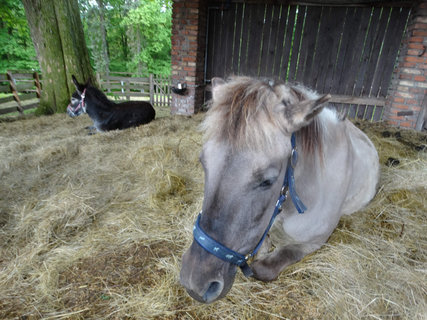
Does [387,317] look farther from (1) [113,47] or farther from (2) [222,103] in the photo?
(1) [113,47]

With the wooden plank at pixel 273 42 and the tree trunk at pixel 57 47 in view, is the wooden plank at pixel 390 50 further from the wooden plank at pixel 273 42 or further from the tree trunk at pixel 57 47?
the tree trunk at pixel 57 47

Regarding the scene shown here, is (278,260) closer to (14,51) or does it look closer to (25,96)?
(25,96)

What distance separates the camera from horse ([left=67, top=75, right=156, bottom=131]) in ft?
18.1

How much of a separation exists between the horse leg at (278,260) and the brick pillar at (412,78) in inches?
208

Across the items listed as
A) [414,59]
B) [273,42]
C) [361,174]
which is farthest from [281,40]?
[361,174]

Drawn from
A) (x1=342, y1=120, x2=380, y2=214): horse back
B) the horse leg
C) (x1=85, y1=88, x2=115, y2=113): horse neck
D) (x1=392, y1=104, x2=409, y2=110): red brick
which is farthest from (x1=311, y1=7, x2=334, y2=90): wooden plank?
the horse leg

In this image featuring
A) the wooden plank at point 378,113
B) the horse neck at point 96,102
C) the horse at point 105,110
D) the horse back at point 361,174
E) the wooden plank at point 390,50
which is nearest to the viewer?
the horse back at point 361,174

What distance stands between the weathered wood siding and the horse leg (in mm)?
5289

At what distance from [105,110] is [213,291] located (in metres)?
5.52

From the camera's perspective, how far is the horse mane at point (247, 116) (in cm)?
110

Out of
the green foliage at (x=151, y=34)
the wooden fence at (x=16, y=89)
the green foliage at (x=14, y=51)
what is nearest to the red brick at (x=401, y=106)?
the wooden fence at (x=16, y=89)

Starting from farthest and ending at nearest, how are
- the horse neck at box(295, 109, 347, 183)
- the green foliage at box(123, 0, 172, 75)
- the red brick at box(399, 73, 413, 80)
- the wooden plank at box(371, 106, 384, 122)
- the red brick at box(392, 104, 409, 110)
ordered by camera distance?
the green foliage at box(123, 0, 172, 75), the wooden plank at box(371, 106, 384, 122), the red brick at box(392, 104, 409, 110), the red brick at box(399, 73, 413, 80), the horse neck at box(295, 109, 347, 183)

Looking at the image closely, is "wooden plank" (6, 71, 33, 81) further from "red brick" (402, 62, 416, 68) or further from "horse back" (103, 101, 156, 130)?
"red brick" (402, 62, 416, 68)

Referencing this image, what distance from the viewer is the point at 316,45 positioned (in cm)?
634
